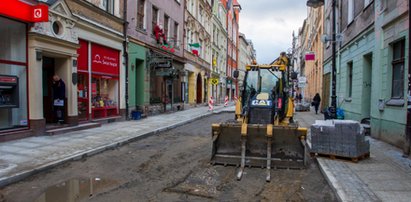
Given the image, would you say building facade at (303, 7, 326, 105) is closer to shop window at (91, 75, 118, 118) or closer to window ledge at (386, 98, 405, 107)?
window ledge at (386, 98, 405, 107)

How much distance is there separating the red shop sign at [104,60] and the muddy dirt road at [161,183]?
6570mm

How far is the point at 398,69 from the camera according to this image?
978 centimetres

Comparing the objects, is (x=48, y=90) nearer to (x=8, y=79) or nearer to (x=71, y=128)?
(x=71, y=128)

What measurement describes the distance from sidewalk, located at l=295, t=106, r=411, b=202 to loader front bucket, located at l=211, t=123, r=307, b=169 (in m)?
0.65

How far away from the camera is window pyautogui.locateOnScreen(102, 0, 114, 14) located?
14.8m

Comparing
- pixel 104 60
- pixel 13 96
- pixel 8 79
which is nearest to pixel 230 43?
pixel 104 60

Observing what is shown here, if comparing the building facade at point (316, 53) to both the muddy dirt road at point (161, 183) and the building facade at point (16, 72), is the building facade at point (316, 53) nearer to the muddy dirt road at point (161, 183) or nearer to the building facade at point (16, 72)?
the muddy dirt road at point (161, 183)

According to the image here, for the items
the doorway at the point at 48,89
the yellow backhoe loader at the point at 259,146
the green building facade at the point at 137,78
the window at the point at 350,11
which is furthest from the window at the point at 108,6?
the window at the point at 350,11

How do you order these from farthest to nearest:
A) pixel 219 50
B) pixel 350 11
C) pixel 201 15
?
pixel 219 50 → pixel 201 15 → pixel 350 11

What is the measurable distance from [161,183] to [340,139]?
4.30 metres

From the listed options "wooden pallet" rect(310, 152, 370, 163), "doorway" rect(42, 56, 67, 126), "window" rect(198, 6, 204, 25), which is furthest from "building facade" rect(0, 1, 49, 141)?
"window" rect(198, 6, 204, 25)

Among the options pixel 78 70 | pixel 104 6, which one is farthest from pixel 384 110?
pixel 104 6

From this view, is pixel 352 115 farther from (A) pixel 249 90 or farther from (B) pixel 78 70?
(B) pixel 78 70

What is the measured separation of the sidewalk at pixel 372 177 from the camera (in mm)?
5039
